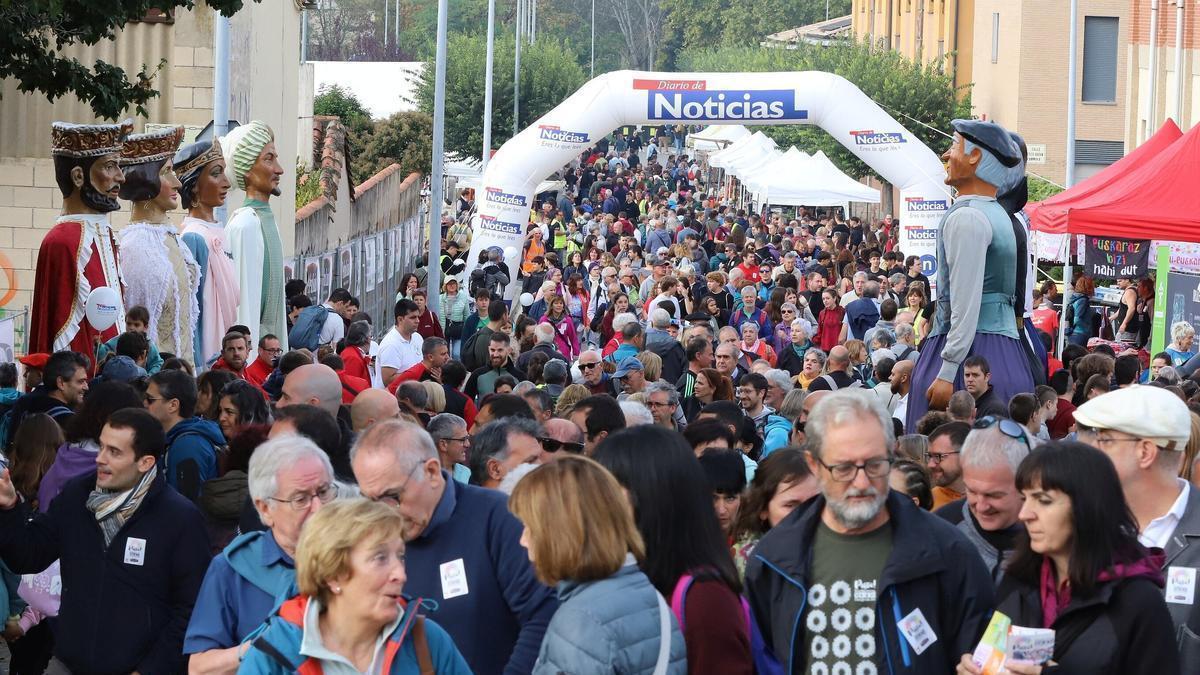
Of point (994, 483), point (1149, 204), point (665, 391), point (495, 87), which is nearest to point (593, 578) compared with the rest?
point (994, 483)

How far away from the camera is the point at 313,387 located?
349 inches

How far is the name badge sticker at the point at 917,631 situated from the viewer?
4.87 m

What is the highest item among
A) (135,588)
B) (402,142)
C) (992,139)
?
(402,142)

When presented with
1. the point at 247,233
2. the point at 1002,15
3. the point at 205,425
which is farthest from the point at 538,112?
the point at 205,425

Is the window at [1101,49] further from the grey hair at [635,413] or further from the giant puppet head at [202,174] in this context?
the grey hair at [635,413]

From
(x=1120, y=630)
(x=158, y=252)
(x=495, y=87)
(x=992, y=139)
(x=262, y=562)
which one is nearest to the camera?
(x=1120, y=630)

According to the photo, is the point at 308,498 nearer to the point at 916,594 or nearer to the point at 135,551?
the point at 135,551

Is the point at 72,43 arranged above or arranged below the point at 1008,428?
above

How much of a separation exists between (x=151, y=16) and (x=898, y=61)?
124 feet

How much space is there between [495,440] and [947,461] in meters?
1.97

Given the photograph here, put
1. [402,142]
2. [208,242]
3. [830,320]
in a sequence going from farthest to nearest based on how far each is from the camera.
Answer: [402,142] → [830,320] → [208,242]

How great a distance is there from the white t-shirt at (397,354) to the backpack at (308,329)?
0.68m

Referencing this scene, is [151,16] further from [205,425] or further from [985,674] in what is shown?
[985,674]

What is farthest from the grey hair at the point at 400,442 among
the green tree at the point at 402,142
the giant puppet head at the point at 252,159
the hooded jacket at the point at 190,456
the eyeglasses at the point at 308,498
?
the green tree at the point at 402,142
